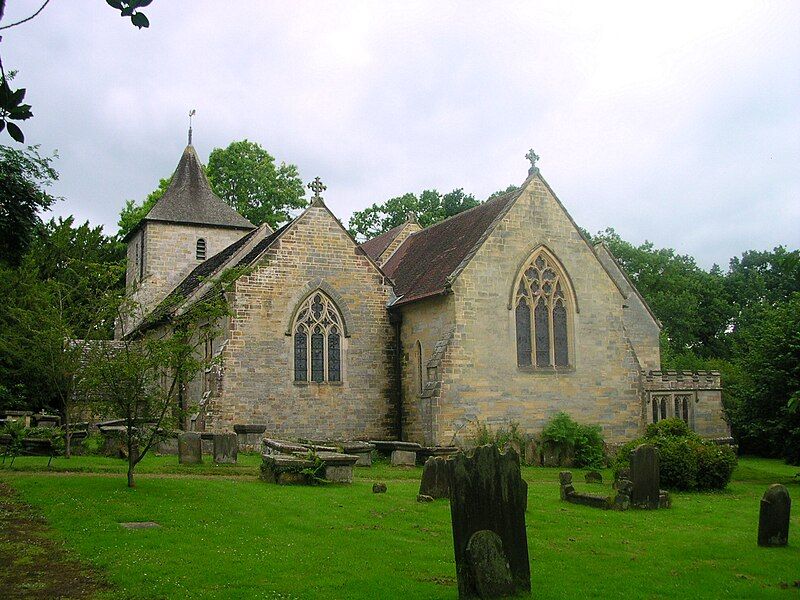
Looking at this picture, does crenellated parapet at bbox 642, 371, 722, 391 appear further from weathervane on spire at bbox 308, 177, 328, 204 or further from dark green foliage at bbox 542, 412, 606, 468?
weathervane on spire at bbox 308, 177, 328, 204

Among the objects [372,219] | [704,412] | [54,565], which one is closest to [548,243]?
[704,412]

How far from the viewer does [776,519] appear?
12430 mm

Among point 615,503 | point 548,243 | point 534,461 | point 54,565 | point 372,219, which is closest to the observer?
point 54,565

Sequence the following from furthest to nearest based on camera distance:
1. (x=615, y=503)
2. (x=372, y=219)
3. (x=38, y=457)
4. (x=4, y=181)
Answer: (x=372, y=219) → (x=38, y=457) → (x=615, y=503) → (x=4, y=181)

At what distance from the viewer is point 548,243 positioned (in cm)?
2773

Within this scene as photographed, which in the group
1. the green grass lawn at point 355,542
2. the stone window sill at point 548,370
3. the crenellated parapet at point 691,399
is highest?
the stone window sill at point 548,370

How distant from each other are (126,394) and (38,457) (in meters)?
7.69

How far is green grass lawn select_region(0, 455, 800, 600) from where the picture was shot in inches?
380

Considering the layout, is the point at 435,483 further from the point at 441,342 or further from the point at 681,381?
the point at 681,381

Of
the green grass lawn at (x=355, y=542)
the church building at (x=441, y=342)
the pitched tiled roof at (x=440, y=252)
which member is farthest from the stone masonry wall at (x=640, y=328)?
the green grass lawn at (x=355, y=542)

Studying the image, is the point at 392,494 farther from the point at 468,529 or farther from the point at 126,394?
the point at 468,529

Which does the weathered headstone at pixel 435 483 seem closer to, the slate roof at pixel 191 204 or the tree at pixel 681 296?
the slate roof at pixel 191 204

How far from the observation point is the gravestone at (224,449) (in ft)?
71.3

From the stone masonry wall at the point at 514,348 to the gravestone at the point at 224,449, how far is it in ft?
20.7
